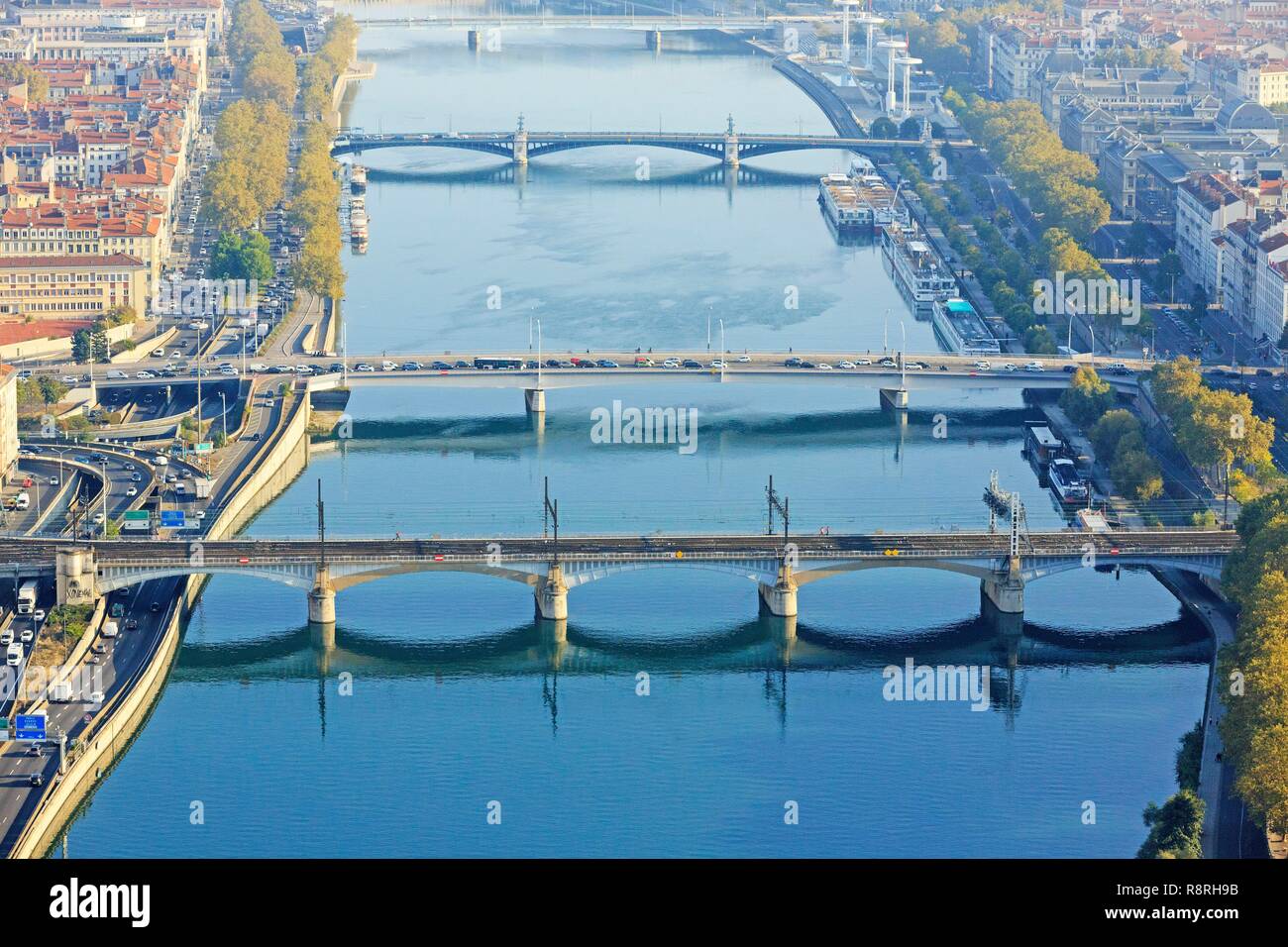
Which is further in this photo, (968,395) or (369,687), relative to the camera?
(968,395)

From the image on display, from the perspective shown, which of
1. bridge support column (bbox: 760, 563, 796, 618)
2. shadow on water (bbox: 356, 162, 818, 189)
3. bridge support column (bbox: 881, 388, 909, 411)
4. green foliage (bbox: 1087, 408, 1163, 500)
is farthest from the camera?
shadow on water (bbox: 356, 162, 818, 189)

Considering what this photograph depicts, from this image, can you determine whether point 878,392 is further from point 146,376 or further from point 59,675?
point 59,675

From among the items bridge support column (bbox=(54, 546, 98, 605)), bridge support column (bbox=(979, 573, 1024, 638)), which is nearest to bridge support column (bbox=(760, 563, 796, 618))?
bridge support column (bbox=(979, 573, 1024, 638))

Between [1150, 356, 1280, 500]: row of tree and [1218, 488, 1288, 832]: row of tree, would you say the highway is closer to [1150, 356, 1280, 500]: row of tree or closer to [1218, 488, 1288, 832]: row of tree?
[1218, 488, 1288, 832]: row of tree

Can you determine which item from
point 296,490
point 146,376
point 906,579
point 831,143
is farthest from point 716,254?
point 906,579
